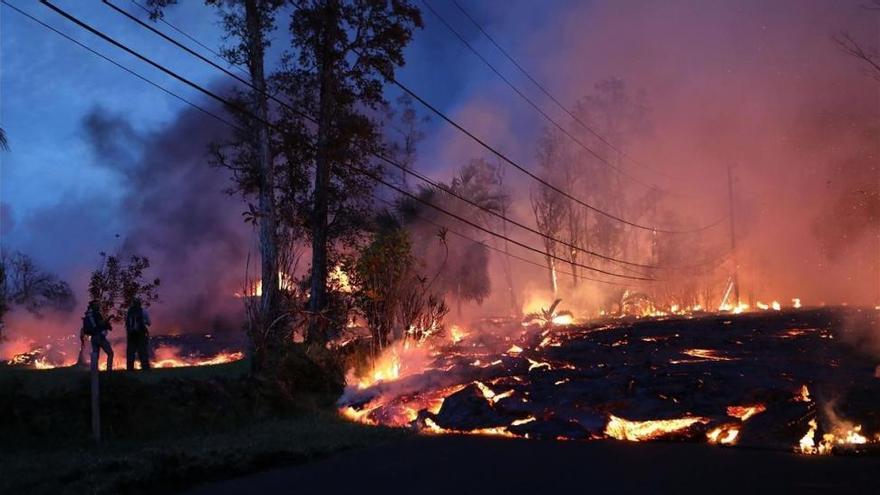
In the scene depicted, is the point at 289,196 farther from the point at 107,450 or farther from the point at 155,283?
the point at 107,450

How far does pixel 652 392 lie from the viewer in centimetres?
1214

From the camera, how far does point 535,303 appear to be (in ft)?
224

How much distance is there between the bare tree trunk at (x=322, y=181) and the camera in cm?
2067

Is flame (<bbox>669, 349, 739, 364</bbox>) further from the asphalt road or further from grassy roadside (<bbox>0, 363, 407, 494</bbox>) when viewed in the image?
grassy roadside (<bbox>0, 363, 407, 494</bbox>)

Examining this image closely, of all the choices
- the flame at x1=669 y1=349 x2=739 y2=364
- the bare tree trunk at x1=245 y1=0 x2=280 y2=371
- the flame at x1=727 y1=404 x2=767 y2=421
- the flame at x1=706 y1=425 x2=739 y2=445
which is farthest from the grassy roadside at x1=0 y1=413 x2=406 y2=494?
the flame at x1=669 y1=349 x2=739 y2=364

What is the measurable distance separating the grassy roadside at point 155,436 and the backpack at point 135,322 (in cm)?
425

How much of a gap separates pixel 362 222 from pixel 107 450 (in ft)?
48.0

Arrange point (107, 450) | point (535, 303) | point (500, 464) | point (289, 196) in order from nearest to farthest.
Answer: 1. point (500, 464)
2. point (107, 450)
3. point (289, 196)
4. point (535, 303)

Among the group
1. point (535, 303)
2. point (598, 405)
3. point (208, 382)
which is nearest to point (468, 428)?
point (598, 405)

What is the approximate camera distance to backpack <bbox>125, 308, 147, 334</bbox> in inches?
674

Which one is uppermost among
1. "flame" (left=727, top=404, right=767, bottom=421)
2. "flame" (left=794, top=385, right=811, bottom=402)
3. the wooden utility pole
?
the wooden utility pole

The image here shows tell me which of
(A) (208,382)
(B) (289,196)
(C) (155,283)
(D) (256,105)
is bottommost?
(A) (208,382)

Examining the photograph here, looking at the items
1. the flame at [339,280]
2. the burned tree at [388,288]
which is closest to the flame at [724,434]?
the burned tree at [388,288]

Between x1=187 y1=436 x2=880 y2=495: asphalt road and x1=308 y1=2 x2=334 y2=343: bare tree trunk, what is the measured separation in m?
11.3
